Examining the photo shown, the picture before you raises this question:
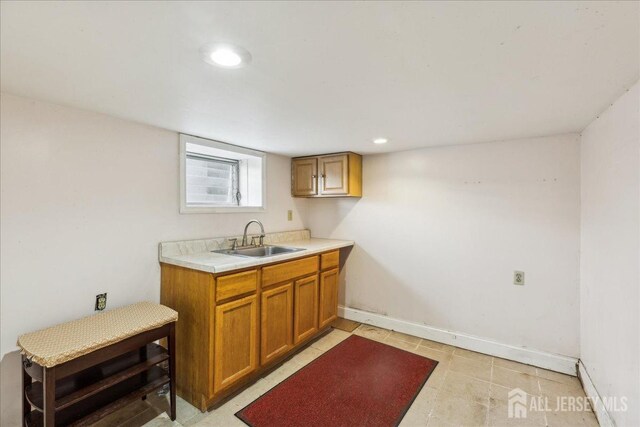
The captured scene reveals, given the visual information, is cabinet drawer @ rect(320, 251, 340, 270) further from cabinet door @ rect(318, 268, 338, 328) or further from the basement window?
the basement window

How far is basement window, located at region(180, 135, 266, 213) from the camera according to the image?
2.53 meters

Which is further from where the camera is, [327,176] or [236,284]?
[327,176]

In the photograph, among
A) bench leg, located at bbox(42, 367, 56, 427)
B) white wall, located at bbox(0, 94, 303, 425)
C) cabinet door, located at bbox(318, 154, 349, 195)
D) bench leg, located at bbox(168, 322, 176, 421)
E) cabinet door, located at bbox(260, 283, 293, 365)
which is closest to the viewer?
bench leg, located at bbox(42, 367, 56, 427)

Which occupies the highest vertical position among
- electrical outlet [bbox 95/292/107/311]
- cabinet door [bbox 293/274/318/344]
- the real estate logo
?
electrical outlet [bbox 95/292/107/311]

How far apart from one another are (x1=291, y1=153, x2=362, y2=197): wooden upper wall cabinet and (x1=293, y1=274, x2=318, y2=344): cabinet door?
963 mm

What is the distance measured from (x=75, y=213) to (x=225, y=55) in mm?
1450

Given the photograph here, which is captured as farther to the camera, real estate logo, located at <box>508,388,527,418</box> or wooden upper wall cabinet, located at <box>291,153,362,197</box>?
wooden upper wall cabinet, located at <box>291,153,362,197</box>

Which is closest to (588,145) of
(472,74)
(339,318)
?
(472,74)

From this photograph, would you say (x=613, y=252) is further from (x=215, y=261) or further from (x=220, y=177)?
(x=220, y=177)

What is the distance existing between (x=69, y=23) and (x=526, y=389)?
3200 mm

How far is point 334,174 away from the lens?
3180 millimetres

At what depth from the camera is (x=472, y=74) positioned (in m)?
1.35

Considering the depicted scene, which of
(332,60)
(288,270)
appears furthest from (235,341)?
(332,60)

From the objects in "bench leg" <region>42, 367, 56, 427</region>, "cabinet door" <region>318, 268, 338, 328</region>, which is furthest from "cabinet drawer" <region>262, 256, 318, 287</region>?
"bench leg" <region>42, 367, 56, 427</region>
